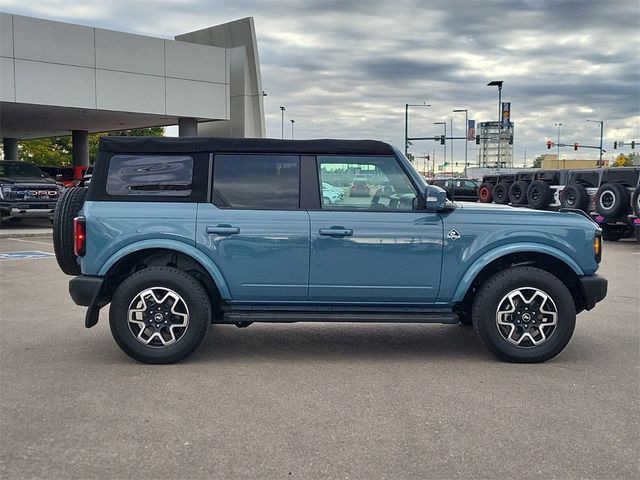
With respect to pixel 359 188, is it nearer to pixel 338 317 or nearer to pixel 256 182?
pixel 256 182

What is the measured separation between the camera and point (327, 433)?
12.8 ft

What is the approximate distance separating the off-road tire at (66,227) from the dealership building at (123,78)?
66.7ft

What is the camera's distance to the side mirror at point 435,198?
5176 mm

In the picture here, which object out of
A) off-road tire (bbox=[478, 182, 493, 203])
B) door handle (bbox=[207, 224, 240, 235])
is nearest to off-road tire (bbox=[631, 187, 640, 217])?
off-road tire (bbox=[478, 182, 493, 203])

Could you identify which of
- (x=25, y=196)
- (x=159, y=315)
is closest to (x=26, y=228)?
(x=25, y=196)

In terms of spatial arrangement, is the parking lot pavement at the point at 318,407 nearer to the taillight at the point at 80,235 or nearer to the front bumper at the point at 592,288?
the front bumper at the point at 592,288

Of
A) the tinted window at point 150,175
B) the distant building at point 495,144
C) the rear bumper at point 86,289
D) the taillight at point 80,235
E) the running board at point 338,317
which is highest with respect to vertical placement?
the distant building at point 495,144

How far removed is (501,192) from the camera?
24.3 metres

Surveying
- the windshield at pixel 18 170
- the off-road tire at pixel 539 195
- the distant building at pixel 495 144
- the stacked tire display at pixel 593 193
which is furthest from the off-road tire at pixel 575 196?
the distant building at pixel 495 144

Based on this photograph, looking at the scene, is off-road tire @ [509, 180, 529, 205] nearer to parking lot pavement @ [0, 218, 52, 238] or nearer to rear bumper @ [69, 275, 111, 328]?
parking lot pavement @ [0, 218, 52, 238]

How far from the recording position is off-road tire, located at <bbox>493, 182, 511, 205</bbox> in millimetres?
24031

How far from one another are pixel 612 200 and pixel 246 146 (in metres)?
13.3

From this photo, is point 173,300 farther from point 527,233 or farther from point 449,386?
point 527,233

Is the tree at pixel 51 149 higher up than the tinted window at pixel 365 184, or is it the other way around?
the tree at pixel 51 149
